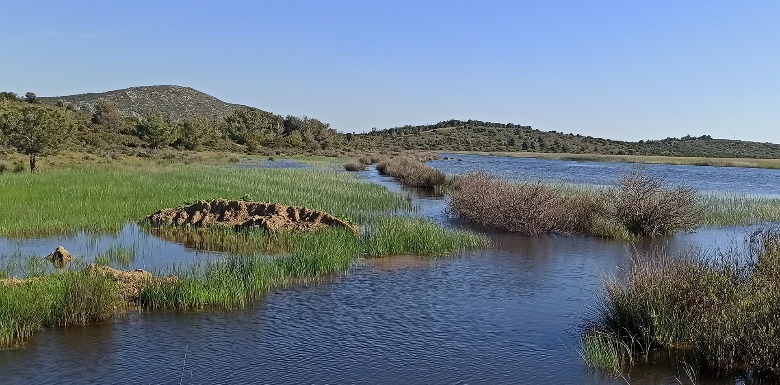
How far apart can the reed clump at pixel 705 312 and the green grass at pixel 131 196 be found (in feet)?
43.0

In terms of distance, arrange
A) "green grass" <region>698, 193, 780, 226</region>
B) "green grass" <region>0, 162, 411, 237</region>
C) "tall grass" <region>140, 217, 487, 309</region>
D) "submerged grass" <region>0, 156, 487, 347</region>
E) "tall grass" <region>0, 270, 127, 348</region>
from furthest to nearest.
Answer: "green grass" <region>698, 193, 780, 226</region>, "green grass" <region>0, 162, 411, 237</region>, "tall grass" <region>140, 217, 487, 309</region>, "submerged grass" <region>0, 156, 487, 347</region>, "tall grass" <region>0, 270, 127, 348</region>

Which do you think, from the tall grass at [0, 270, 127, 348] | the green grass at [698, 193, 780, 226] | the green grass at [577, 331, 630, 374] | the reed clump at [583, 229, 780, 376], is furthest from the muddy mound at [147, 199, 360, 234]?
the green grass at [698, 193, 780, 226]

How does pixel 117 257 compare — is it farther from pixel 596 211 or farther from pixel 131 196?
pixel 596 211

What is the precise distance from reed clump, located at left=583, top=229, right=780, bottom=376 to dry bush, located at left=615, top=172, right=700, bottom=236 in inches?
426

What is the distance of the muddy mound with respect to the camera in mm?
18938

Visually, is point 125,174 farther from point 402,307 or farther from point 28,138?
point 402,307

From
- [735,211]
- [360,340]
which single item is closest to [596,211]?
[735,211]

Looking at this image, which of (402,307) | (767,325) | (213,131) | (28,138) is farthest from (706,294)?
(213,131)

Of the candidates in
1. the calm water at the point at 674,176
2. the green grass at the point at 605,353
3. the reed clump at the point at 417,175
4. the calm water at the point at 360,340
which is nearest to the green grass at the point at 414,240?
the calm water at the point at 360,340

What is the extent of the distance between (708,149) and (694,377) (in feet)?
471

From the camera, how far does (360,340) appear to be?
32.9 feet

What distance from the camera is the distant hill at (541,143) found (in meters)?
132

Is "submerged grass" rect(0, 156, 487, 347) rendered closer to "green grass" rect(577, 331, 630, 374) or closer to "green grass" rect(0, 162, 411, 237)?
"green grass" rect(0, 162, 411, 237)

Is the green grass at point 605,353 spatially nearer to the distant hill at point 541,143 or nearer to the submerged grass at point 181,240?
the submerged grass at point 181,240
